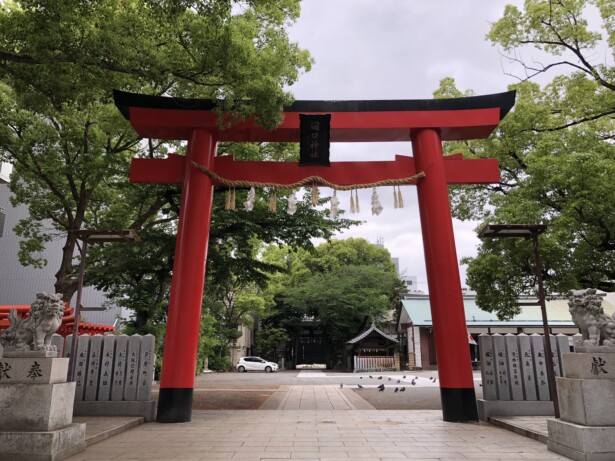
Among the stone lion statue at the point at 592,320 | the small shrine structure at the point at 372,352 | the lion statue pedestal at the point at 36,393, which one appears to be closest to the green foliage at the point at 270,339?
the small shrine structure at the point at 372,352

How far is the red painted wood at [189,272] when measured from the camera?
26.1 feet

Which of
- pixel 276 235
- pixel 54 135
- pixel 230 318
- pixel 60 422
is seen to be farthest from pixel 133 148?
pixel 230 318

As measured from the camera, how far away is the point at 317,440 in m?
6.29

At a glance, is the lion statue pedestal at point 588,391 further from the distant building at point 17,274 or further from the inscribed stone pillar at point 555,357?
the distant building at point 17,274

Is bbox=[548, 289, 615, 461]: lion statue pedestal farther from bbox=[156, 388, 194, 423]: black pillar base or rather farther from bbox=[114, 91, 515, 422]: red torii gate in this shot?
bbox=[156, 388, 194, 423]: black pillar base

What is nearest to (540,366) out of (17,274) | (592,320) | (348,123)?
(592,320)

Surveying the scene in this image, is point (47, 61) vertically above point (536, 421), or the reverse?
point (47, 61)

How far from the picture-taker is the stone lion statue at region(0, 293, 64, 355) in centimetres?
552

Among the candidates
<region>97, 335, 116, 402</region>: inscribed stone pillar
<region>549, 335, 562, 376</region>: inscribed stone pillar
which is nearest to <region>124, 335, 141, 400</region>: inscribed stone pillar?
<region>97, 335, 116, 402</region>: inscribed stone pillar

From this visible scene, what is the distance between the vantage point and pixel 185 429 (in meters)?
7.20

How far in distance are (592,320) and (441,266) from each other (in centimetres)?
312

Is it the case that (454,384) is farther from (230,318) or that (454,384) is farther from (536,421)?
(230,318)

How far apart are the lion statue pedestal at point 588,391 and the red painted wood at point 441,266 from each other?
7.56ft

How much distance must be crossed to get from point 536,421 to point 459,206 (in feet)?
23.2
